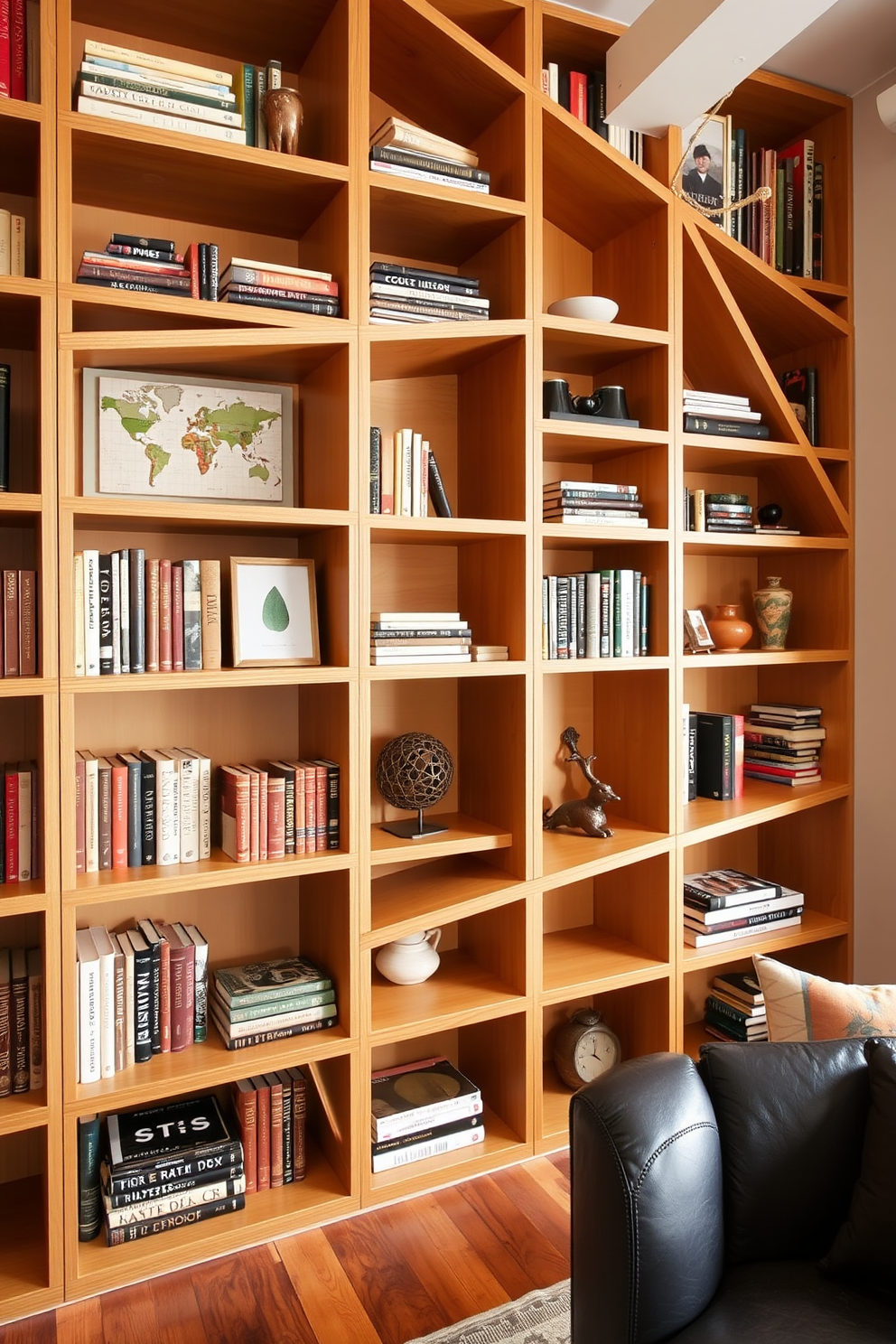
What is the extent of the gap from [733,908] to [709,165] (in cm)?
208

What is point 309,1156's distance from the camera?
2.24 meters

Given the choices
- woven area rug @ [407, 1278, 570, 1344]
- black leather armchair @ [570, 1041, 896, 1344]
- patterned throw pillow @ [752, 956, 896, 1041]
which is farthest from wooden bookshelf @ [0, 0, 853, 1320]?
black leather armchair @ [570, 1041, 896, 1344]

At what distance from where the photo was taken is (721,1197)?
140cm

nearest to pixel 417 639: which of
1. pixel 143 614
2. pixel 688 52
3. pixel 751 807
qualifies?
pixel 143 614

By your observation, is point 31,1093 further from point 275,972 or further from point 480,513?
point 480,513

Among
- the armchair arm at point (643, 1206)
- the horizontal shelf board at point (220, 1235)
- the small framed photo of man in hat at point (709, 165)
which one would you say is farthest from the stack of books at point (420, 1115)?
the small framed photo of man in hat at point (709, 165)

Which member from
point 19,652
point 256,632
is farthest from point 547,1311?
point 19,652

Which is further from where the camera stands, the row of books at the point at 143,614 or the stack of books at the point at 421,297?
the stack of books at the point at 421,297

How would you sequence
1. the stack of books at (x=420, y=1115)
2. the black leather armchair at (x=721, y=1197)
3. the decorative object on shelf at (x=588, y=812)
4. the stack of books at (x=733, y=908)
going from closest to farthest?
the black leather armchair at (x=721, y=1197)
the stack of books at (x=420, y=1115)
the decorative object on shelf at (x=588, y=812)
the stack of books at (x=733, y=908)

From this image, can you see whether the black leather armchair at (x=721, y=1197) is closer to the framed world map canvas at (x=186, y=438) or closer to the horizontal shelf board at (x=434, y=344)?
the framed world map canvas at (x=186, y=438)

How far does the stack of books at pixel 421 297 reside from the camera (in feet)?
6.81

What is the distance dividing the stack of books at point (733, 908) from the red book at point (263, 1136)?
122 centimetres

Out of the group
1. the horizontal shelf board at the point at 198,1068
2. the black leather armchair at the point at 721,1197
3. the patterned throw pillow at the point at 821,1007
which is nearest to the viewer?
the black leather armchair at the point at 721,1197

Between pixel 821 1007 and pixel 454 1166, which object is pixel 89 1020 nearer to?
pixel 454 1166
